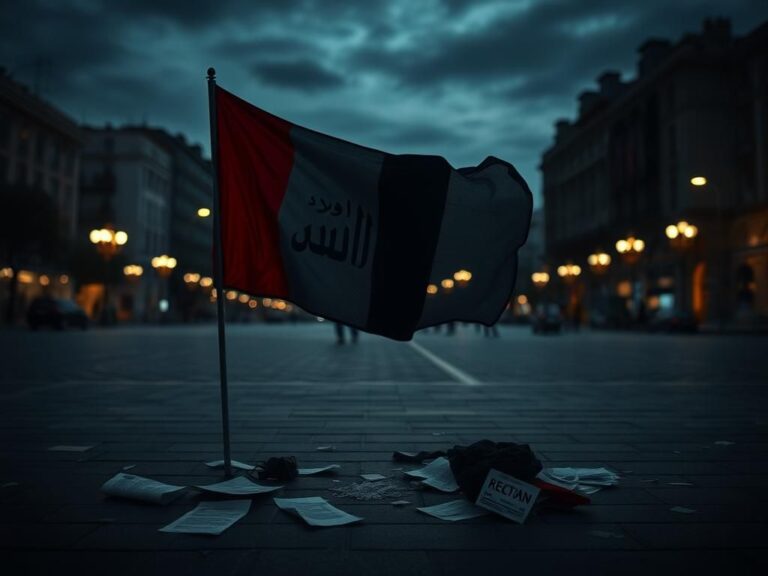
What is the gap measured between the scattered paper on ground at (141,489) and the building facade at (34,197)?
121 ft

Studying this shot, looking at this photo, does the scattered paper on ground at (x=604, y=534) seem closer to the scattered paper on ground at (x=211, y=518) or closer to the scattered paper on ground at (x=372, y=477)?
→ the scattered paper on ground at (x=372, y=477)

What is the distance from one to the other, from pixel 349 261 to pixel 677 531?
2297 mm

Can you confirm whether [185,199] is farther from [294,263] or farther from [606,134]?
[294,263]

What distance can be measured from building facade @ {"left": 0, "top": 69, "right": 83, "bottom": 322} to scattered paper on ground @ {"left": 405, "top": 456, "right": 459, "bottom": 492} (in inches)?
1466

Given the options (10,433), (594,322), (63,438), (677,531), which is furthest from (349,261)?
(594,322)

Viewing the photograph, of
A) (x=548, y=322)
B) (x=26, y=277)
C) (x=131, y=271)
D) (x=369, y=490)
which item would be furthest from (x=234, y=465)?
(x=131, y=271)

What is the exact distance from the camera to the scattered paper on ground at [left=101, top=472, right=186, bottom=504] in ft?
11.4

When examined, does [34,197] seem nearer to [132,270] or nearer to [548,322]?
[132,270]

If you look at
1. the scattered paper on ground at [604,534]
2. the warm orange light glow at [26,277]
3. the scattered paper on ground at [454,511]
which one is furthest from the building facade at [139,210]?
the scattered paper on ground at [604,534]

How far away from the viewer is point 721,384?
9984 mm

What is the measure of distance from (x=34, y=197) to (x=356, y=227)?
1696 inches

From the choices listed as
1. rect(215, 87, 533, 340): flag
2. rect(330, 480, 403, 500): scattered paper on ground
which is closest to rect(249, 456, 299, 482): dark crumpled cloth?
rect(330, 480, 403, 500): scattered paper on ground

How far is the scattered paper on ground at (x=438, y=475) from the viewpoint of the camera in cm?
385

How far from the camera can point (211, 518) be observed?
10.5 ft
